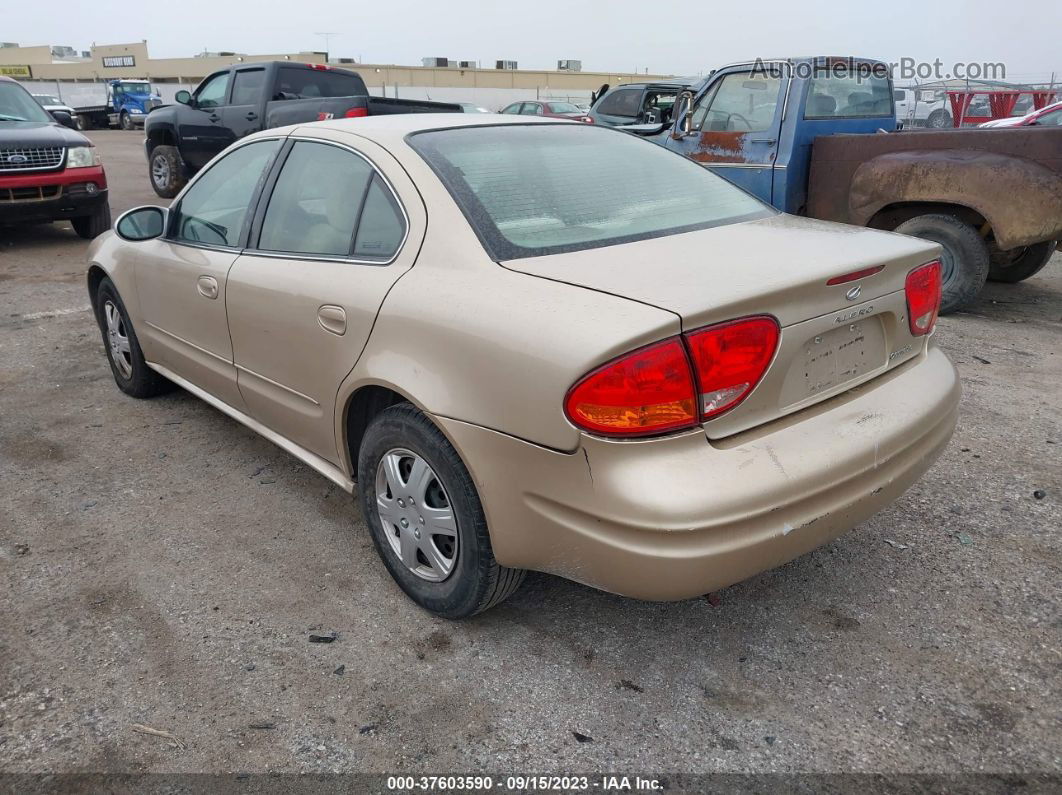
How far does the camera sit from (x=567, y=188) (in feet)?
9.38

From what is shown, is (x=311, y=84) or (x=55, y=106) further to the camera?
(x=55, y=106)

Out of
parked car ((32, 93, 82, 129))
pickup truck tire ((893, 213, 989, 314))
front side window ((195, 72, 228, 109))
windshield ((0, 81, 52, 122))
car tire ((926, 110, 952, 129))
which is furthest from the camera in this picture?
car tire ((926, 110, 952, 129))

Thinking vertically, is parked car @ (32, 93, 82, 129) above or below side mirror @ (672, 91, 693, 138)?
above

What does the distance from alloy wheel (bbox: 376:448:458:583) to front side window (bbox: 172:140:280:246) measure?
138cm

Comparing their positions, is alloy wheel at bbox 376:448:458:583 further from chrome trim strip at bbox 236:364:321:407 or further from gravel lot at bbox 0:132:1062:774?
chrome trim strip at bbox 236:364:321:407

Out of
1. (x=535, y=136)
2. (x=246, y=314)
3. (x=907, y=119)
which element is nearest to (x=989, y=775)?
(x=535, y=136)

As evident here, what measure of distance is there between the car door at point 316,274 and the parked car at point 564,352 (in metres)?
0.01

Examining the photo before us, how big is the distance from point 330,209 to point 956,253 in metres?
4.95

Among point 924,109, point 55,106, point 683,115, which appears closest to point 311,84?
point 683,115

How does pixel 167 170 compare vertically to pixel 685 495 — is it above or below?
above

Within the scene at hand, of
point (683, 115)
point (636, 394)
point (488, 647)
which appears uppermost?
point (683, 115)

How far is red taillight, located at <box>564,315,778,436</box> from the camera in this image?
2.02m

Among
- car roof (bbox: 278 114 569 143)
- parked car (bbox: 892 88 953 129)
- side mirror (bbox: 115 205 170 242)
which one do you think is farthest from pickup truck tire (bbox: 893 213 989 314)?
parked car (bbox: 892 88 953 129)

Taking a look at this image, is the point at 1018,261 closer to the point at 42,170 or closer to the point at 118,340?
the point at 118,340
